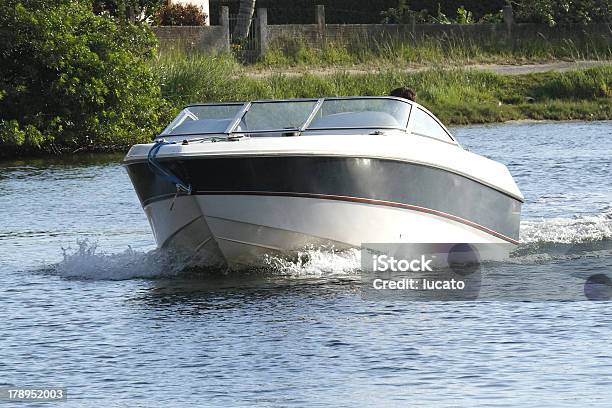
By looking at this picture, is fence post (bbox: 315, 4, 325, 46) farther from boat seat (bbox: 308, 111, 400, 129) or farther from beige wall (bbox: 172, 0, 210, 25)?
boat seat (bbox: 308, 111, 400, 129)

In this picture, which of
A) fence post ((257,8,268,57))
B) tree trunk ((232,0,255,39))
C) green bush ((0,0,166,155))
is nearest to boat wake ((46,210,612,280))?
green bush ((0,0,166,155))

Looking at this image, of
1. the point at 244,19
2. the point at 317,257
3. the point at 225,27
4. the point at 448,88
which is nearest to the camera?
the point at 317,257

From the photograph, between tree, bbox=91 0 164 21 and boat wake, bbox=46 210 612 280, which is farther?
tree, bbox=91 0 164 21

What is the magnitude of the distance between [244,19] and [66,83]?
16560 mm

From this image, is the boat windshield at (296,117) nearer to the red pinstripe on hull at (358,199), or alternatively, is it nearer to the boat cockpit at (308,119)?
the boat cockpit at (308,119)

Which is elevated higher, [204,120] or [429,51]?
[204,120]

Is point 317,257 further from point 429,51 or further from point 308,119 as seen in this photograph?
point 429,51

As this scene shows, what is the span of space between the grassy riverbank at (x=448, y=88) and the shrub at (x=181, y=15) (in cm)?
820

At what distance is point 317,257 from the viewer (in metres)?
12.4

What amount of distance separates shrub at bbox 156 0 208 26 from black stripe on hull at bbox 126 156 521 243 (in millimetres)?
31180

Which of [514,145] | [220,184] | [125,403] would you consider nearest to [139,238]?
[220,184]

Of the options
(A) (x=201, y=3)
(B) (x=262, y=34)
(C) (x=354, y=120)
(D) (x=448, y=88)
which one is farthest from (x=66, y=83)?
(A) (x=201, y=3)

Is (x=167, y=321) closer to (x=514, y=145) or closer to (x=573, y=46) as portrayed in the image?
(x=514, y=145)

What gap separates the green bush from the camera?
87.0ft
